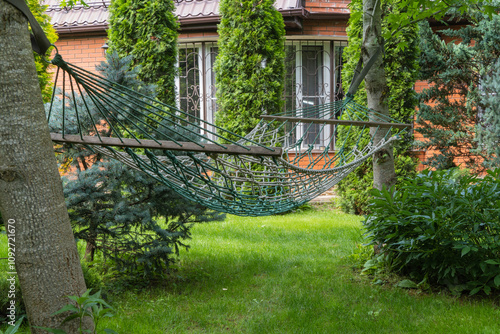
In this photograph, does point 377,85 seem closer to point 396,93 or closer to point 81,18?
point 396,93

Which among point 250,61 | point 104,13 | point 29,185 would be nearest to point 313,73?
point 250,61

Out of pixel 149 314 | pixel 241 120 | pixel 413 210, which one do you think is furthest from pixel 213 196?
pixel 241 120

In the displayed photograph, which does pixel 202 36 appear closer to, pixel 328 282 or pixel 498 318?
pixel 328 282

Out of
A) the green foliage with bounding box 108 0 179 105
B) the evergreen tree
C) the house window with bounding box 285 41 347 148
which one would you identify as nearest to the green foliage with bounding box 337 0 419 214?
the house window with bounding box 285 41 347 148

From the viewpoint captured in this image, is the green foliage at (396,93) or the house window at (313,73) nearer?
the green foliage at (396,93)

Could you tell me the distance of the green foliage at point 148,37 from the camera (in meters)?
5.29

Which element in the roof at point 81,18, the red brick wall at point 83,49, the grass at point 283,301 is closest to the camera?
the grass at point 283,301

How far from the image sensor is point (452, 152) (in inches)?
239

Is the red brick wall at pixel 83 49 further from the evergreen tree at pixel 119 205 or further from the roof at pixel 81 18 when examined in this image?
the evergreen tree at pixel 119 205

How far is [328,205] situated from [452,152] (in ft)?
6.15

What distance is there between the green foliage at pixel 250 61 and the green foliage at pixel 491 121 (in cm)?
258

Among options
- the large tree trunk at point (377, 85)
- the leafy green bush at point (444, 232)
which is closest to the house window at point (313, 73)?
the large tree trunk at point (377, 85)

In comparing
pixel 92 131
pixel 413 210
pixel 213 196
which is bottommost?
pixel 413 210

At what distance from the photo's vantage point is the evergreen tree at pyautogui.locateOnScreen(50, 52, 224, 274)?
2717 millimetres
